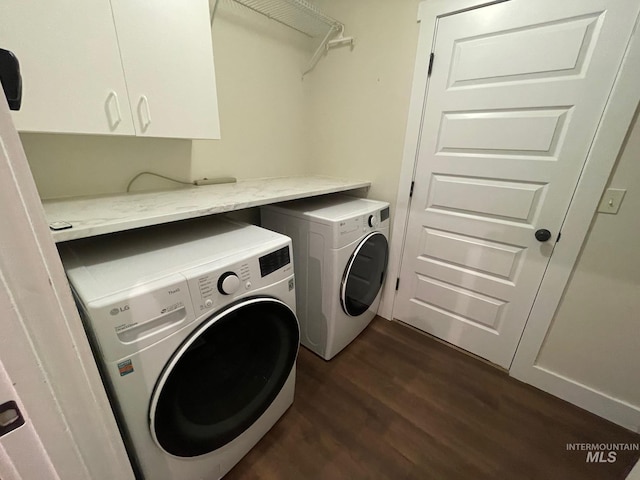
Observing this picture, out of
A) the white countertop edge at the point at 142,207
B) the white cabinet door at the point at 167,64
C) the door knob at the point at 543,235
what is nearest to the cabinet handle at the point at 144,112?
the white cabinet door at the point at 167,64

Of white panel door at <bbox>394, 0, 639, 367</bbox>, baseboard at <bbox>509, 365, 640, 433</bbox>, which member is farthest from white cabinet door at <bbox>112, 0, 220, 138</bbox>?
baseboard at <bbox>509, 365, 640, 433</bbox>

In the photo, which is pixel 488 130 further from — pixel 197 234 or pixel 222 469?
pixel 222 469

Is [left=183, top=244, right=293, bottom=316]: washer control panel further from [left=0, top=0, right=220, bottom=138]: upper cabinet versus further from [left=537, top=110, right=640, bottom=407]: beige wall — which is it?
[left=537, top=110, right=640, bottom=407]: beige wall

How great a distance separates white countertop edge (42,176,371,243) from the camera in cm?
79

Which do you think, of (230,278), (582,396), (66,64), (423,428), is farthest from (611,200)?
(66,64)

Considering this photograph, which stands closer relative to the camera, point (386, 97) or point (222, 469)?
point (222, 469)

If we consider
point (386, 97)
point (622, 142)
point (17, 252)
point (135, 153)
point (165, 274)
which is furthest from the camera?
point (386, 97)

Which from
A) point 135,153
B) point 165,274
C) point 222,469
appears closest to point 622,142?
point 165,274

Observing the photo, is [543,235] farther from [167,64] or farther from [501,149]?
[167,64]

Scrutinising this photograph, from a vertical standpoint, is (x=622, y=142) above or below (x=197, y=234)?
above

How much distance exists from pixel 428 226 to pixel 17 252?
170cm

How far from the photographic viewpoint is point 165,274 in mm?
743

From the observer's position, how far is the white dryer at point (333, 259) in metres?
1.36

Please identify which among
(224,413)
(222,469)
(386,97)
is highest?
(386,97)
